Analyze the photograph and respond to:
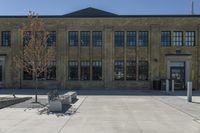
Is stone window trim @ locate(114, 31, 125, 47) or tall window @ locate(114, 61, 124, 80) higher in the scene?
stone window trim @ locate(114, 31, 125, 47)

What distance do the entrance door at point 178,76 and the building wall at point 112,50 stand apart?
2.68 ft

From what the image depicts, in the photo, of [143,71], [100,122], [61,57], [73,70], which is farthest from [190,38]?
→ [100,122]

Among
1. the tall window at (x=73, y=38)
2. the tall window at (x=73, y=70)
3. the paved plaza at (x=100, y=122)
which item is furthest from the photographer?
the tall window at (x=73, y=38)

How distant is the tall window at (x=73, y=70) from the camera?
3745 cm

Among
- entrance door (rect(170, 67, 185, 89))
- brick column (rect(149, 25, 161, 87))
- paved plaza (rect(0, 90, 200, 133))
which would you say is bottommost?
paved plaza (rect(0, 90, 200, 133))

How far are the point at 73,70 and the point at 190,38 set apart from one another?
12282 millimetres

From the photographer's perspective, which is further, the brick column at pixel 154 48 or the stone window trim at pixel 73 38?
the stone window trim at pixel 73 38

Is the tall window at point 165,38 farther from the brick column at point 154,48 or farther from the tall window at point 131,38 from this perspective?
the tall window at point 131,38

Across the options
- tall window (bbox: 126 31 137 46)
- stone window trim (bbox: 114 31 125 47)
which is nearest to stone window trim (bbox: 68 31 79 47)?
stone window trim (bbox: 114 31 125 47)

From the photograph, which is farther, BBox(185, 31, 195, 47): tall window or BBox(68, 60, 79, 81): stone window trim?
BBox(68, 60, 79, 81): stone window trim

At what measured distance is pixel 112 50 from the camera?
123 ft

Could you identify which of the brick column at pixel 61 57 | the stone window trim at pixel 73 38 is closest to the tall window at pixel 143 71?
the stone window trim at pixel 73 38

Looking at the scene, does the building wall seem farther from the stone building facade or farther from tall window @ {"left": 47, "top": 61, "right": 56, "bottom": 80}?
tall window @ {"left": 47, "top": 61, "right": 56, "bottom": 80}

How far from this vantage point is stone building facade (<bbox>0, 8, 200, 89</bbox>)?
122 ft
